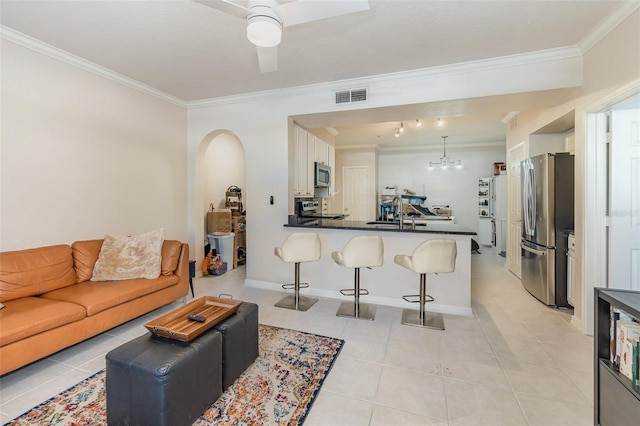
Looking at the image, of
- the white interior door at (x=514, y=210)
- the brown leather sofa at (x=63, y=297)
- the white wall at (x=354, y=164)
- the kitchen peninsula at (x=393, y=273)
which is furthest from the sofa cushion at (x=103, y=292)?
the white interior door at (x=514, y=210)

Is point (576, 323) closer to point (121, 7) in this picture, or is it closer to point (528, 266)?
point (528, 266)

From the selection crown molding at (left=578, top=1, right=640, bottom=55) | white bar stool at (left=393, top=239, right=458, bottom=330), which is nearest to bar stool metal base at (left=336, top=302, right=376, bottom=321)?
white bar stool at (left=393, top=239, right=458, bottom=330)

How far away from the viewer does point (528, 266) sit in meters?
3.94

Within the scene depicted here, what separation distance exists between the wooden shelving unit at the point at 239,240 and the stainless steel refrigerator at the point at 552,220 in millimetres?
4814

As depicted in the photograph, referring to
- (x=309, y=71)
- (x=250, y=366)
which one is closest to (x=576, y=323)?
(x=250, y=366)

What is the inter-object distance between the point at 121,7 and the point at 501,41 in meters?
3.39

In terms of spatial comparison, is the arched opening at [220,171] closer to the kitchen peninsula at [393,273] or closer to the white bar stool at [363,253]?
the kitchen peninsula at [393,273]

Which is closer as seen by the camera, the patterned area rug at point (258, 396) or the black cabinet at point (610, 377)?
the black cabinet at point (610, 377)

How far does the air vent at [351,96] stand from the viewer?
3504mm

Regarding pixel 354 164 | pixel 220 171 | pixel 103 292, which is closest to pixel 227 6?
pixel 103 292

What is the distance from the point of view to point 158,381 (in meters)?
1.42

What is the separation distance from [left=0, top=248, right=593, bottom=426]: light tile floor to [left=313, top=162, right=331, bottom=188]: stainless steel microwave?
2569mm

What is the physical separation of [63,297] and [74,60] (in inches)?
100

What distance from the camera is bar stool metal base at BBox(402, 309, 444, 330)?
2.93 metres
